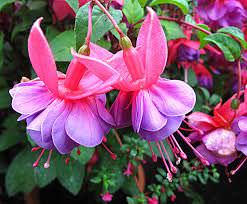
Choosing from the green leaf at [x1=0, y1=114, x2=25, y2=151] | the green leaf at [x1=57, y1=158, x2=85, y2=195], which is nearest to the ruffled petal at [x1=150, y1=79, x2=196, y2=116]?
the green leaf at [x1=57, y1=158, x2=85, y2=195]

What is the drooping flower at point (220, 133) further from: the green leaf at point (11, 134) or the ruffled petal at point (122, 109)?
the green leaf at point (11, 134)

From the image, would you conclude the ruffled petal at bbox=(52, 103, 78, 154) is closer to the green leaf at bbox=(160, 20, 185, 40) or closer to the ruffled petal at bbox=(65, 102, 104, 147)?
the ruffled petal at bbox=(65, 102, 104, 147)

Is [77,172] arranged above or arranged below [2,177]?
above

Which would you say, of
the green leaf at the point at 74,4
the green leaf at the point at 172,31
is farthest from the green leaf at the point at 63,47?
the green leaf at the point at 172,31

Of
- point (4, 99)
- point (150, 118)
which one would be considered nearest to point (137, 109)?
point (150, 118)

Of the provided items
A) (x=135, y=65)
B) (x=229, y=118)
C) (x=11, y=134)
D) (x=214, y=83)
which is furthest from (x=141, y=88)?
(x=214, y=83)

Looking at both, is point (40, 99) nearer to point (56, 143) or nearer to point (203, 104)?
point (56, 143)

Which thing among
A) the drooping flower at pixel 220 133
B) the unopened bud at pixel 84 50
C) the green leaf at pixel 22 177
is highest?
the unopened bud at pixel 84 50
